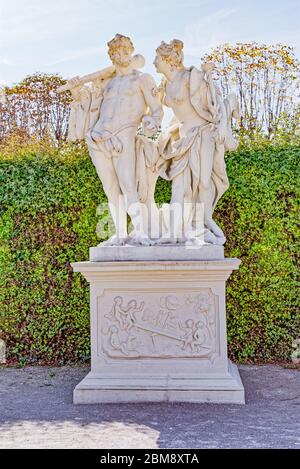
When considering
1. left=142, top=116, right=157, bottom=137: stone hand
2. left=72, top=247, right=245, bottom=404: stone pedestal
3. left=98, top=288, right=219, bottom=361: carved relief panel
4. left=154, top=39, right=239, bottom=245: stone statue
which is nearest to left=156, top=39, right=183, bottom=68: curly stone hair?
left=154, top=39, right=239, bottom=245: stone statue

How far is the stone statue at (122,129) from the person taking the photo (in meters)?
4.43

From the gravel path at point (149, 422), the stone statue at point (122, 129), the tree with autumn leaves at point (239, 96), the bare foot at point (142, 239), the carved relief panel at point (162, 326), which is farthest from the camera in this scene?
the tree with autumn leaves at point (239, 96)

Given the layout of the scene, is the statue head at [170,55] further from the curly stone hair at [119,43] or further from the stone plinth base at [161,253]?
the stone plinth base at [161,253]

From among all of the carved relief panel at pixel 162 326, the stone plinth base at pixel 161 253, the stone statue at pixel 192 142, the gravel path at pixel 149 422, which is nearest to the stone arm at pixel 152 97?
the stone statue at pixel 192 142

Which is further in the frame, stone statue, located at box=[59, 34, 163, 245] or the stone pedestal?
stone statue, located at box=[59, 34, 163, 245]

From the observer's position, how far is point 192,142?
4.42 metres

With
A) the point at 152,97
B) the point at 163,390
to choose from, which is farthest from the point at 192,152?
the point at 163,390

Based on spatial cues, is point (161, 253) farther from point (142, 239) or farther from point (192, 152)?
point (192, 152)

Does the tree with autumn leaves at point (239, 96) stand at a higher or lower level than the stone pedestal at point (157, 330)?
higher

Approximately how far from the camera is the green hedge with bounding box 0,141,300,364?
218 inches

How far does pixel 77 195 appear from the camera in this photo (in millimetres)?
5715

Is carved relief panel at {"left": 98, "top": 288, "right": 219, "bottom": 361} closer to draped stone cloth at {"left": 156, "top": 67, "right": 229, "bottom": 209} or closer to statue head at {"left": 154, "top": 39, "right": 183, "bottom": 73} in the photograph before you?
draped stone cloth at {"left": 156, "top": 67, "right": 229, "bottom": 209}

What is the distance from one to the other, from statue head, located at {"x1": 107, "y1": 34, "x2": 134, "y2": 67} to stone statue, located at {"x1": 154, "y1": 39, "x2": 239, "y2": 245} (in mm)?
226

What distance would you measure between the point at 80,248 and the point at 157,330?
174 cm
